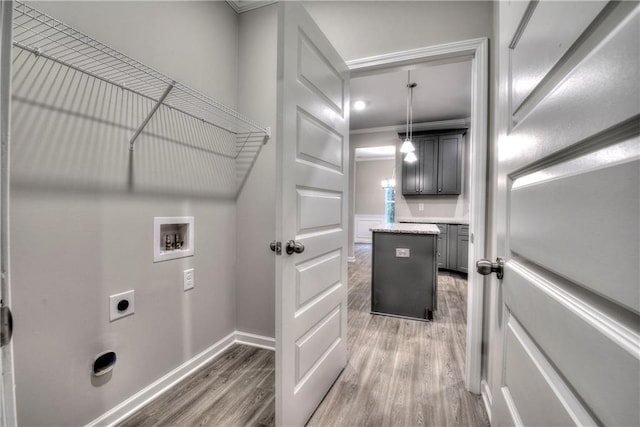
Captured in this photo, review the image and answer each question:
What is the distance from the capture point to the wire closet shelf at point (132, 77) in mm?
1018

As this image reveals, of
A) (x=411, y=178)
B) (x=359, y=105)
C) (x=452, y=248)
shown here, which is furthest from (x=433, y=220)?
(x=359, y=105)

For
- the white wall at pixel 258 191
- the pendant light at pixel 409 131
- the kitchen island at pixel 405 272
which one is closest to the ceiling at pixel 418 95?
the pendant light at pixel 409 131

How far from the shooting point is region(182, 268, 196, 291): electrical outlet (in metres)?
1.72

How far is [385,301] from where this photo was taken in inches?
112

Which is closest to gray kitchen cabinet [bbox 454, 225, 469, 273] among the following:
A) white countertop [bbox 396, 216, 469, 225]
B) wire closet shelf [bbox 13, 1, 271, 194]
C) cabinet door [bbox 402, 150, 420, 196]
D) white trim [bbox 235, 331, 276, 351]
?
white countertop [bbox 396, 216, 469, 225]

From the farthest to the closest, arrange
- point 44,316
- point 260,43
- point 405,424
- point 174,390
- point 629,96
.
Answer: point 260,43 → point 174,390 → point 405,424 → point 44,316 → point 629,96

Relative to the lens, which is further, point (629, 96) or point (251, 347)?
point (251, 347)

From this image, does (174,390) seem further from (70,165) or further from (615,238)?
(615,238)

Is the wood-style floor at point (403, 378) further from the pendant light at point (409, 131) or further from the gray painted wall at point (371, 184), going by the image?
the gray painted wall at point (371, 184)

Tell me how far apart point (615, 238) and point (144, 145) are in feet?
5.83

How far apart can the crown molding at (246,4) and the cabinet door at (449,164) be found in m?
3.71

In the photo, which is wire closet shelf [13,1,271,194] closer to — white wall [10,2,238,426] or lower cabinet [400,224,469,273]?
white wall [10,2,238,426]

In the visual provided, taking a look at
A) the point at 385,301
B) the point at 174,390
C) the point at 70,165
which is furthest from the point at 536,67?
the point at 385,301

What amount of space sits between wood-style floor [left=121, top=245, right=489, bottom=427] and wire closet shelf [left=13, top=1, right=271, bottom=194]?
1398 mm
